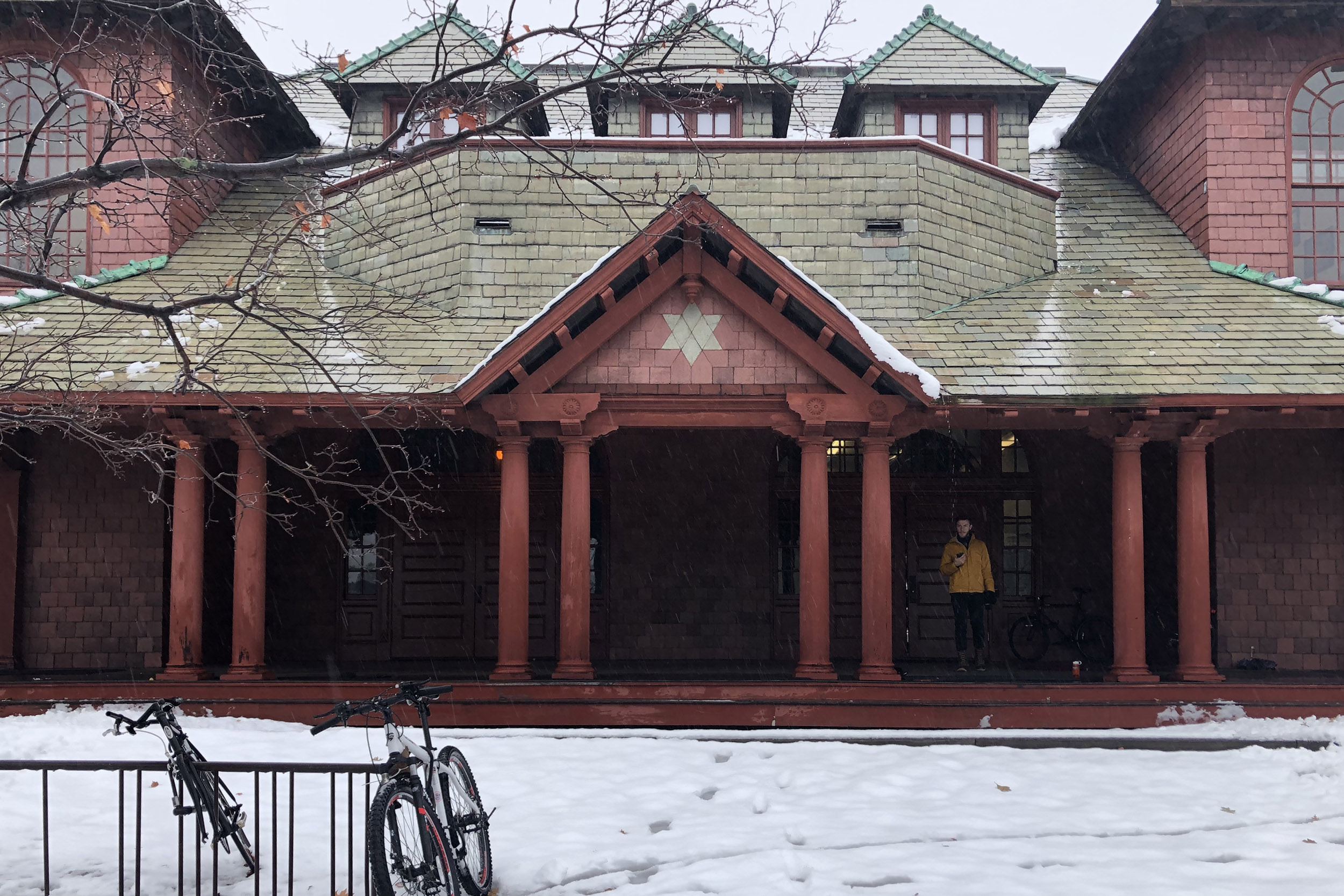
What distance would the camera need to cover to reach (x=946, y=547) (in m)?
13.2

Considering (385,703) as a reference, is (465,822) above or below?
below

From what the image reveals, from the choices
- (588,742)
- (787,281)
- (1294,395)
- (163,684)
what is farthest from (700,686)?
(1294,395)

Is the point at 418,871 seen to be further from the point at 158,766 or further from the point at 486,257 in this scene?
the point at 486,257

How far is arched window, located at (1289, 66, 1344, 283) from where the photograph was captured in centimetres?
1495

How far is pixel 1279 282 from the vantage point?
14.0m

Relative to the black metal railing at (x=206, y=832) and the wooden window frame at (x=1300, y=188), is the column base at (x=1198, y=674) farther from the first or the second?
the black metal railing at (x=206, y=832)

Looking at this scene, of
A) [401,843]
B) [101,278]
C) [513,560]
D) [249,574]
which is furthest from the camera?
[101,278]

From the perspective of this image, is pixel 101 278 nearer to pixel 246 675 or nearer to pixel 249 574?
pixel 249 574

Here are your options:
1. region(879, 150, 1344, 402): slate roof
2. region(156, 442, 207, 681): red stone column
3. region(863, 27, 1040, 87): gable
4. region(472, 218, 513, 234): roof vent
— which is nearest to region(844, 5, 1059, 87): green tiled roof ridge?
region(863, 27, 1040, 87): gable

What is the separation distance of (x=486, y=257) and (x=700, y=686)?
5.93 meters

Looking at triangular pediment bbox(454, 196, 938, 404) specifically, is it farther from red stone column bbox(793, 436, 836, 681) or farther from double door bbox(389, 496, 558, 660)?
double door bbox(389, 496, 558, 660)

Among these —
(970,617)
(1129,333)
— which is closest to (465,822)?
(970,617)

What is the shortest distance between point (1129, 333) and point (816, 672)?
5.37m

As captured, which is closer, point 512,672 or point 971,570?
point 512,672
